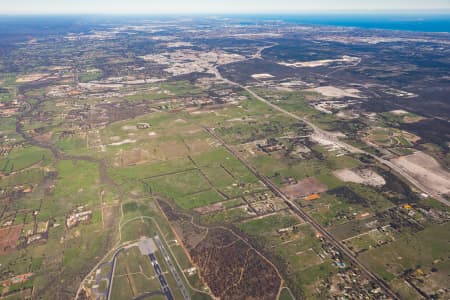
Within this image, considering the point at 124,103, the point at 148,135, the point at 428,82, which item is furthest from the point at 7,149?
the point at 428,82

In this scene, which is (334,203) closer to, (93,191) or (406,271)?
(406,271)

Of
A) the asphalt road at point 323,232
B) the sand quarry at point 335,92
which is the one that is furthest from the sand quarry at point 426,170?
the sand quarry at point 335,92

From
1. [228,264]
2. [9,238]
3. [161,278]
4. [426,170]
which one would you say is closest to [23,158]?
[9,238]

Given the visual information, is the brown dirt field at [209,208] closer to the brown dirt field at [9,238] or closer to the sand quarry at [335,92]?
the brown dirt field at [9,238]

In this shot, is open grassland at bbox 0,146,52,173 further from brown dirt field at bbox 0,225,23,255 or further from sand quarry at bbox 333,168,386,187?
sand quarry at bbox 333,168,386,187

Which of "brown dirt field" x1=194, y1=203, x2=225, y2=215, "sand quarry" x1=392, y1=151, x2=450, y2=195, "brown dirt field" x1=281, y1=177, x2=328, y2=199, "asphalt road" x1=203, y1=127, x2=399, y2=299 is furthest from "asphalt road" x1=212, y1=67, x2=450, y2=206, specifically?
"brown dirt field" x1=194, y1=203, x2=225, y2=215

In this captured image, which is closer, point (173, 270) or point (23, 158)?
point (173, 270)

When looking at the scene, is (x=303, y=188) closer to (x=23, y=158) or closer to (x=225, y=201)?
(x=225, y=201)
